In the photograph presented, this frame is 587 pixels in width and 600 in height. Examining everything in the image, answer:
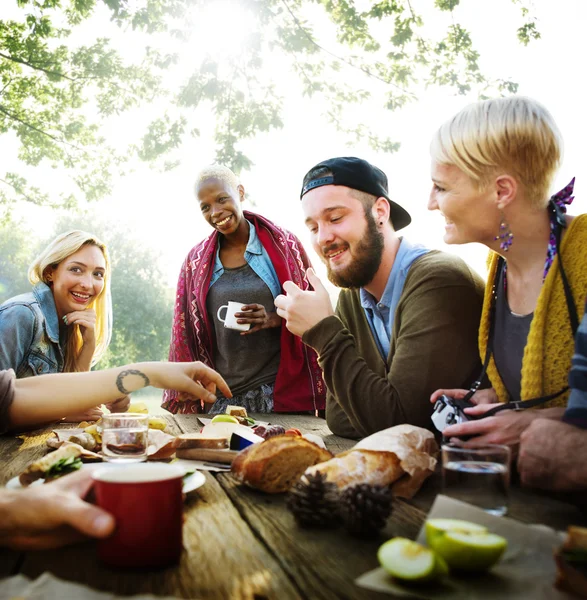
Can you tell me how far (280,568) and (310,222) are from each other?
1718mm

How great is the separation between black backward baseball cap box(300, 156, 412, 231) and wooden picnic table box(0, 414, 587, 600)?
1.41m

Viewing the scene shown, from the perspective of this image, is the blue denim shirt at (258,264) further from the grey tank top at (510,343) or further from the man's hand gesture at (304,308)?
the grey tank top at (510,343)

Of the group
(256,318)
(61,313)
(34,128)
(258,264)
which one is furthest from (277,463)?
(34,128)

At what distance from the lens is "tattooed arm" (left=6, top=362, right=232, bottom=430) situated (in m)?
1.89

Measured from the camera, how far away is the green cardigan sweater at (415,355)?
1.84 meters

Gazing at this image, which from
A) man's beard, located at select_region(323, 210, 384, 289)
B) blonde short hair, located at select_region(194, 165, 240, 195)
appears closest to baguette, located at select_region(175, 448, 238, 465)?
man's beard, located at select_region(323, 210, 384, 289)

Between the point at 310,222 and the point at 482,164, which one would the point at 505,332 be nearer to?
the point at 482,164

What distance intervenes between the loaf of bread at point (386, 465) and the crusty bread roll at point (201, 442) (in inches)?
17.5

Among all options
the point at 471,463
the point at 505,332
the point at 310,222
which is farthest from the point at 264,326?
the point at 471,463

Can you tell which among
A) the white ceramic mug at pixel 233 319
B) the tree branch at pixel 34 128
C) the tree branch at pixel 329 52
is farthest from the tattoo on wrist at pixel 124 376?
the tree branch at pixel 34 128

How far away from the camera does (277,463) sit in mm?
1287

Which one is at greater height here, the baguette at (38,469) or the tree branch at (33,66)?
the tree branch at (33,66)

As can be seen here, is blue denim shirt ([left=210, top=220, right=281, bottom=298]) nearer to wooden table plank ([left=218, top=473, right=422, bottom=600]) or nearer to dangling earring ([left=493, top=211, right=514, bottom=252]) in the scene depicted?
dangling earring ([left=493, top=211, right=514, bottom=252])

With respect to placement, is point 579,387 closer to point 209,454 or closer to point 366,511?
point 366,511
